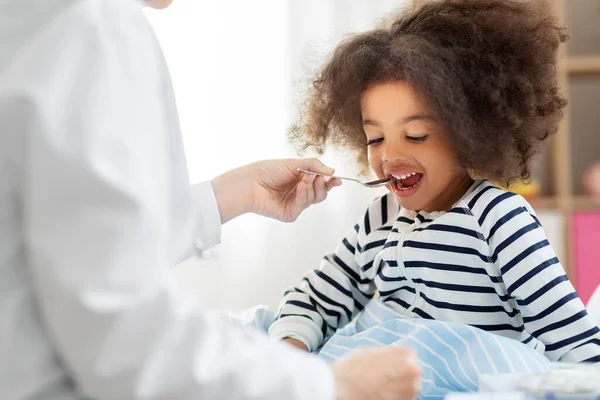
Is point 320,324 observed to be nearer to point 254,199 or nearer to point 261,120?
point 254,199

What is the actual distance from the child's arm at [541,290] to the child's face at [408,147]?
4.7 inches

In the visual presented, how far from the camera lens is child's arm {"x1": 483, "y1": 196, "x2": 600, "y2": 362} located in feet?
3.16

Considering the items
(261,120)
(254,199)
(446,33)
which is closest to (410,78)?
(446,33)

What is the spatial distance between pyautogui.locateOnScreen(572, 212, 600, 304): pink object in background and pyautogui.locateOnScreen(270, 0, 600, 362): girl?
136cm

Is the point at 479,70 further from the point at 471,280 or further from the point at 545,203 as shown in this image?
the point at 545,203

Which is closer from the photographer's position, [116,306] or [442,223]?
[116,306]

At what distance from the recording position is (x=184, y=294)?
0.66 metres

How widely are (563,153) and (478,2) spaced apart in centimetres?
144

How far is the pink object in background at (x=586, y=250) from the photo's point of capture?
240 cm

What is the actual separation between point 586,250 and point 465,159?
1.52 metres

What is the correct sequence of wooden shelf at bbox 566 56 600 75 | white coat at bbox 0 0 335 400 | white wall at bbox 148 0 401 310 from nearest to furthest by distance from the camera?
white coat at bbox 0 0 335 400, white wall at bbox 148 0 401 310, wooden shelf at bbox 566 56 600 75

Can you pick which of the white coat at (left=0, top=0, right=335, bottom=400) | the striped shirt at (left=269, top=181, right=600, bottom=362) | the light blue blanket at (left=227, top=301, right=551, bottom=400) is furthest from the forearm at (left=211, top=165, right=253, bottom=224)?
the white coat at (left=0, top=0, right=335, bottom=400)

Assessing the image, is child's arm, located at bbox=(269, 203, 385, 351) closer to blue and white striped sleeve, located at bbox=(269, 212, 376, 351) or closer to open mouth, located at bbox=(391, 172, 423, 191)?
blue and white striped sleeve, located at bbox=(269, 212, 376, 351)

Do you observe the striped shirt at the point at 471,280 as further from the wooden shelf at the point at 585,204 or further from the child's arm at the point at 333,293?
the wooden shelf at the point at 585,204
